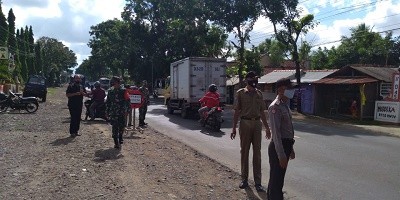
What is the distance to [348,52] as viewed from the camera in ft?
176

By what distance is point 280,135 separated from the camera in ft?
16.6

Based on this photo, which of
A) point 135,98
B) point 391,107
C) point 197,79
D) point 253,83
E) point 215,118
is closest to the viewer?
point 253,83

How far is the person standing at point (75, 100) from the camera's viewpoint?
12.0m

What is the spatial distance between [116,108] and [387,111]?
59.8ft

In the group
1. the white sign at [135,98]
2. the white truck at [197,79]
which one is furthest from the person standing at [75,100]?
the white truck at [197,79]

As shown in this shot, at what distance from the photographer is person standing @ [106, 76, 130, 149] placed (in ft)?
33.5

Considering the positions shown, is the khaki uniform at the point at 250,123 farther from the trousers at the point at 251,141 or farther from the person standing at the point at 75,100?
the person standing at the point at 75,100

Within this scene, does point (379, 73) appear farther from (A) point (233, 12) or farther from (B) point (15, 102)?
(B) point (15, 102)

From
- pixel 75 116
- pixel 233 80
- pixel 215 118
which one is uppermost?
pixel 233 80

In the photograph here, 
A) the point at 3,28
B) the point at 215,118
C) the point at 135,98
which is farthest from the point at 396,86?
the point at 3,28

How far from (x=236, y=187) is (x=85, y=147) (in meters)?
4.84

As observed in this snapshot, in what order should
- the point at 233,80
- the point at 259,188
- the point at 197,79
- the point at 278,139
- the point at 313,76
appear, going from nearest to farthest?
the point at 278,139, the point at 259,188, the point at 197,79, the point at 313,76, the point at 233,80

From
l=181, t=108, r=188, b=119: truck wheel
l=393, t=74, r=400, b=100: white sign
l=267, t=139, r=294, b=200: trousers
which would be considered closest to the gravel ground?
l=267, t=139, r=294, b=200: trousers

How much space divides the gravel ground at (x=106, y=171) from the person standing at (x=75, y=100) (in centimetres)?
52
